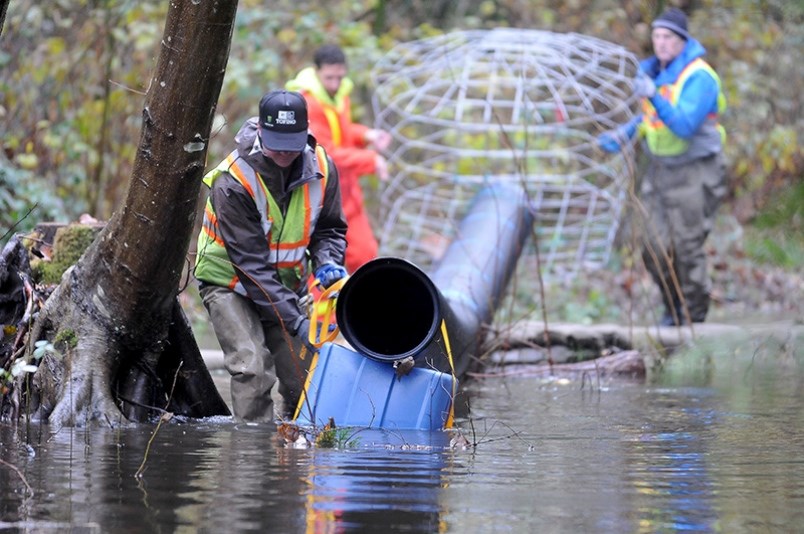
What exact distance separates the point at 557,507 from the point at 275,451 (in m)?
1.63

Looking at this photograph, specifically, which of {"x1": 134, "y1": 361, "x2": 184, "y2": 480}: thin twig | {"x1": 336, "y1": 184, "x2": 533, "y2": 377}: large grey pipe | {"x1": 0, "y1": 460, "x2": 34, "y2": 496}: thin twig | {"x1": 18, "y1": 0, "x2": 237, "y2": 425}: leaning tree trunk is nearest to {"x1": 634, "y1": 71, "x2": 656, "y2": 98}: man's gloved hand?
{"x1": 336, "y1": 184, "x2": 533, "y2": 377}: large grey pipe

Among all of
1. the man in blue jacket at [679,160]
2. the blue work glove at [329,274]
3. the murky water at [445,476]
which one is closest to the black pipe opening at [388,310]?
the blue work glove at [329,274]

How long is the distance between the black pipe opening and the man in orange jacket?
396cm

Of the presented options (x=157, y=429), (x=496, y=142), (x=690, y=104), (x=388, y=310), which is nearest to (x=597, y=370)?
(x=388, y=310)

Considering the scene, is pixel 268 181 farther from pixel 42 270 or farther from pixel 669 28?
pixel 669 28

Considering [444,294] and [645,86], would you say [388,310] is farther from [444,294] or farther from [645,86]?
[645,86]

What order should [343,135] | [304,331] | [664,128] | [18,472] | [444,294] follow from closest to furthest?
[18,472]
[304,331]
[444,294]
[343,135]
[664,128]

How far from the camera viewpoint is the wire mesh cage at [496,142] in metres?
13.2

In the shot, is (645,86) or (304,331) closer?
(304,331)

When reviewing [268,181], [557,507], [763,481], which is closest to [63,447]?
[268,181]

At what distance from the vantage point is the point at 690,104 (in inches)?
432

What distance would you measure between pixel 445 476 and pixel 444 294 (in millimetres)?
3389

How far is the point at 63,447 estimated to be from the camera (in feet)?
18.4

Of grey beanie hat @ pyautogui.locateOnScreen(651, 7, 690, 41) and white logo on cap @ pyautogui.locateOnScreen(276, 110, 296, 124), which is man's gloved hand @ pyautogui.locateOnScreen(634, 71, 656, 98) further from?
white logo on cap @ pyautogui.locateOnScreen(276, 110, 296, 124)
